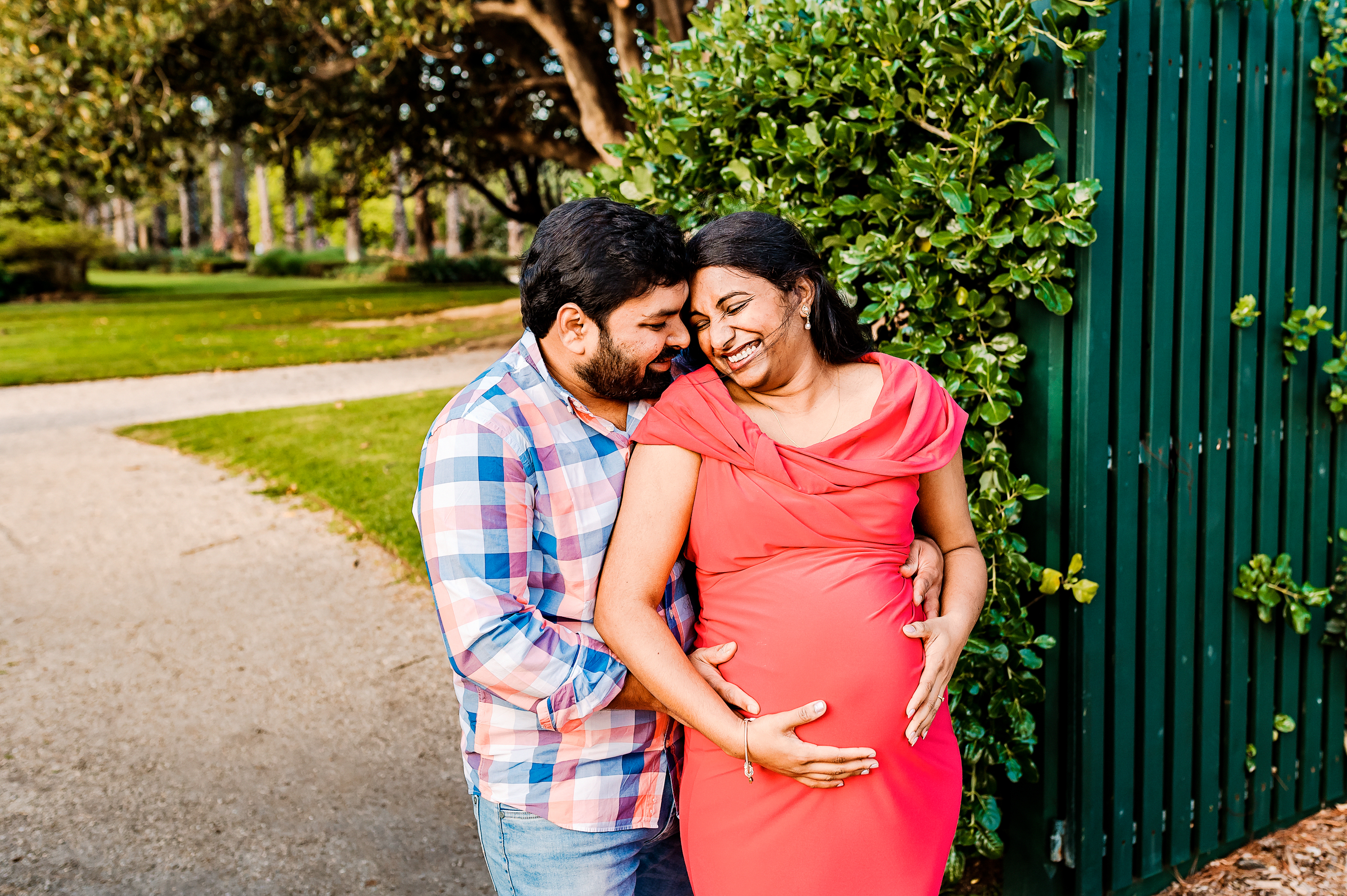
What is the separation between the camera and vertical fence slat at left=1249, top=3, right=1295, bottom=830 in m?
3.01

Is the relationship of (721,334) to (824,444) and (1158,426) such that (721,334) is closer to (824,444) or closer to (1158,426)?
(824,444)

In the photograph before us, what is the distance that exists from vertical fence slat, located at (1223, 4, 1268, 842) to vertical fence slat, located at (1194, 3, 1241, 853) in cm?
3

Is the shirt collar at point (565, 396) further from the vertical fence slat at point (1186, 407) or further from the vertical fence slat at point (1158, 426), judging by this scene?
the vertical fence slat at point (1186, 407)

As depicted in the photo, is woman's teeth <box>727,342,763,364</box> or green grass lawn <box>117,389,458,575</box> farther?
green grass lawn <box>117,389,458,575</box>

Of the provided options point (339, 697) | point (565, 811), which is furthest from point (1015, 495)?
point (339, 697)

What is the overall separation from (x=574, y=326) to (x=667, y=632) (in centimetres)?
57

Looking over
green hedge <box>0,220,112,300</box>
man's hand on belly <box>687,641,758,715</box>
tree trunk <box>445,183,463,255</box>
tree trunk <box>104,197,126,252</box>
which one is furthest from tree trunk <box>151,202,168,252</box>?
man's hand on belly <box>687,641,758,715</box>

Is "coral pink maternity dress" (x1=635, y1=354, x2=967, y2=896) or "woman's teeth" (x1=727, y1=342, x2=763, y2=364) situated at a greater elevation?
"woman's teeth" (x1=727, y1=342, x2=763, y2=364)

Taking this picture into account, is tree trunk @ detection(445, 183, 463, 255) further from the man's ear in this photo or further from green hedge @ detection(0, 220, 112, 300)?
the man's ear

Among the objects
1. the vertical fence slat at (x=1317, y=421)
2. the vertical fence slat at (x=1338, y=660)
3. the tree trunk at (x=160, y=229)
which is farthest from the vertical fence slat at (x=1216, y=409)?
the tree trunk at (x=160, y=229)

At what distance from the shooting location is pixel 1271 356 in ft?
10.2

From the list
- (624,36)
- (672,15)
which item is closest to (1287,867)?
(672,15)

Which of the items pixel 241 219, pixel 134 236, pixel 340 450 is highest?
pixel 134 236

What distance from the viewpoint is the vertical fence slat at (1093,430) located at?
250 centimetres
